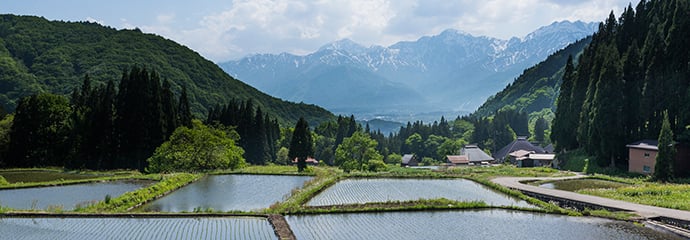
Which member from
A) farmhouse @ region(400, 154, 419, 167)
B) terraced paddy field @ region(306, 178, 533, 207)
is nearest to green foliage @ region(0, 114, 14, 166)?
terraced paddy field @ region(306, 178, 533, 207)

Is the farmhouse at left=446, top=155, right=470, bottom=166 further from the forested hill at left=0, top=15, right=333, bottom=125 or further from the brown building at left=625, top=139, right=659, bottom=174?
the forested hill at left=0, top=15, right=333, bottom=125

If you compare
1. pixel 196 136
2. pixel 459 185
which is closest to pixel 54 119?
pixel 196 136

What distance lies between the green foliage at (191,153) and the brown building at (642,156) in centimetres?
3374

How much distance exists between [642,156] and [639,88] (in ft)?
23.2

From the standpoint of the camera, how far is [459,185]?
124 ft

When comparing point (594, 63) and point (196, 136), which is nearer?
point (196, 136)

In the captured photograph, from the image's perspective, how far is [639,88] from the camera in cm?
4497

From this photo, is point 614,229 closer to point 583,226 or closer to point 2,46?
point 583,226

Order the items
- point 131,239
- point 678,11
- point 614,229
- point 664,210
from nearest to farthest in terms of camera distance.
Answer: point 131,239
point 614,229
point 664,210
point 678,11

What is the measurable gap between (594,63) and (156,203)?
136 feet

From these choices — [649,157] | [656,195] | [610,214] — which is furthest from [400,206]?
[649,157]

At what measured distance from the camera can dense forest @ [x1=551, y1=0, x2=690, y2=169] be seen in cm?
4131

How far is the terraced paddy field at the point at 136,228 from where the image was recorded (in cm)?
1820

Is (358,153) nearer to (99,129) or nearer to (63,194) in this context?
(99,129)
